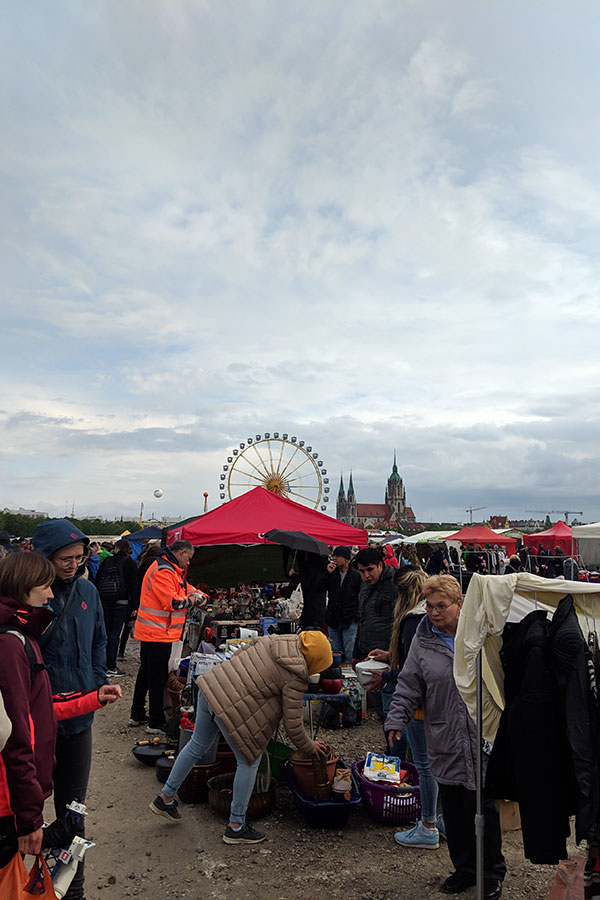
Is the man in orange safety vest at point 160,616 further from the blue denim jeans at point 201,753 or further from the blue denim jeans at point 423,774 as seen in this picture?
the blue denim jeans at point 423,774

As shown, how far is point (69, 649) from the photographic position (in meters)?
2.92

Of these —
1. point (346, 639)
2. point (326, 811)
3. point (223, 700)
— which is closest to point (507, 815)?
point (326, 811)

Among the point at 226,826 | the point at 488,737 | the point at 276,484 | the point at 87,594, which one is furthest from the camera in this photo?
the point at 276,484

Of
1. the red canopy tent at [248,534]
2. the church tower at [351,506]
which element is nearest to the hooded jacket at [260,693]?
the red canopy tent at [248,534]

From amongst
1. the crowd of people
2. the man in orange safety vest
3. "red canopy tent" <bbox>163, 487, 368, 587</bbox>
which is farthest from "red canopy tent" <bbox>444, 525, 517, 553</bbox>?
the crowd of people

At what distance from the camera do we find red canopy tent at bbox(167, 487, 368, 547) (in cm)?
812

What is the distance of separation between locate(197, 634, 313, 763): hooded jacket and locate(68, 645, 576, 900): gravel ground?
62cm

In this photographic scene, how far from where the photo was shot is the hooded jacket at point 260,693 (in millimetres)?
3535

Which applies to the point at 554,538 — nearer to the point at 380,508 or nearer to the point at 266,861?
the point at 266,861

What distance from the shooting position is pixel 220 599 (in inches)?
338

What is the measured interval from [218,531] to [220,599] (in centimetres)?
112

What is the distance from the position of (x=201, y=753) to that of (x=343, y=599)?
358 cm

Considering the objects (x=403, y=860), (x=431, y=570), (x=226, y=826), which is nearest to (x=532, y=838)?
(x=403, y=860)

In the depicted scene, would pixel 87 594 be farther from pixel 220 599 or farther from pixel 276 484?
pixel 276 484
